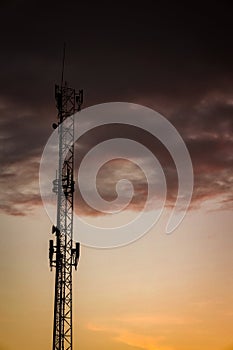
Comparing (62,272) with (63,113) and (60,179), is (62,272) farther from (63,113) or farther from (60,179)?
(63,113)

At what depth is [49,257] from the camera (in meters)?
63.6

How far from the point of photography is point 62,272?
63500mm

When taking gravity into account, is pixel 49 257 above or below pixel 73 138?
below

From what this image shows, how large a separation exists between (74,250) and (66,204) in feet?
14.1

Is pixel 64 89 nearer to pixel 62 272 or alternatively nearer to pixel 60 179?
pixel 60 179

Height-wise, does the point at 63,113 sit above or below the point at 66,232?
above

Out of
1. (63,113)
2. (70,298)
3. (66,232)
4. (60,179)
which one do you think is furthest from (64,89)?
(70,298)

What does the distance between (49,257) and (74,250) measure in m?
2.26

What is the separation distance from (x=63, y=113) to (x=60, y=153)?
147 inches

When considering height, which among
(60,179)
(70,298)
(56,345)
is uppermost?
(60,179)

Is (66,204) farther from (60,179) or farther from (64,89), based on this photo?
(64,89)

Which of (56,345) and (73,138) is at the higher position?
(73,138)

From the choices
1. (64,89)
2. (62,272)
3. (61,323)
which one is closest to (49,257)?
(62,272)

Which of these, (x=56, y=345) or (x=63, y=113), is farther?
(x=63, y=113)
